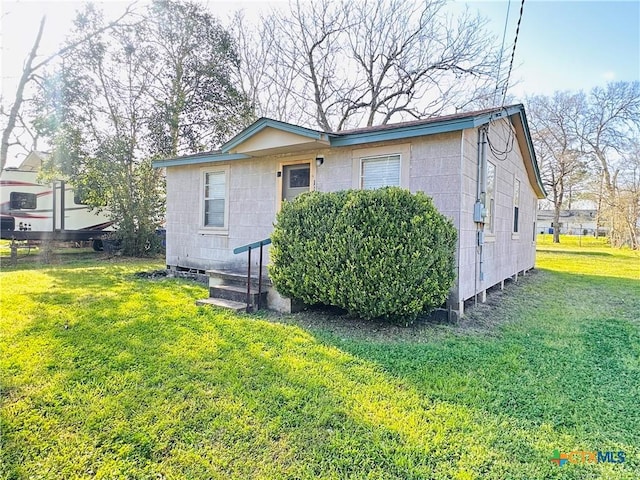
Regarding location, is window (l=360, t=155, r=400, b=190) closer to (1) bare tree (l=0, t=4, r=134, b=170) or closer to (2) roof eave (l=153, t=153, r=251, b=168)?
(2) roof eave (l=153, t=153, r=251, b=168)

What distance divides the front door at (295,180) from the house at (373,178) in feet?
0.06

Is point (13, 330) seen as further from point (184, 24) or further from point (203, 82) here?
point (184, 24)

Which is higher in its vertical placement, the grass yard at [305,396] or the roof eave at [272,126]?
the roof eave at [272,126]

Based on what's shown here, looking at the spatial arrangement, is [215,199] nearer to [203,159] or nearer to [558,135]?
[203,159]

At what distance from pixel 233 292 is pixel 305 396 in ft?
10.6

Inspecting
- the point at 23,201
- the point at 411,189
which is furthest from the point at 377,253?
the point at 23,201

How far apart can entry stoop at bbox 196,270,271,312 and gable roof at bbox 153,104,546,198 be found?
7.76 ft

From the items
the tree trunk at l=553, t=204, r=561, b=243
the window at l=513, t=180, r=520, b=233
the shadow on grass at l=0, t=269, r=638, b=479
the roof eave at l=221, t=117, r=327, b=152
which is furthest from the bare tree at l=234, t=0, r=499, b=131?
the shadow on grass at l=0, t=269, r=638, b=479

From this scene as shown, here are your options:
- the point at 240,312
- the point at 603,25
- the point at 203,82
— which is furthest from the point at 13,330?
the point at 203,82

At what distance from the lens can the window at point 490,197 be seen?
683cm

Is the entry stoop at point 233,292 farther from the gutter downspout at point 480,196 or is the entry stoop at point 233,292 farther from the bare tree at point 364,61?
the bare tree at point 364,61

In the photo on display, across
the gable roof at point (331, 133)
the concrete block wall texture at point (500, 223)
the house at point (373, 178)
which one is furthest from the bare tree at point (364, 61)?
the gable roof at point (331, 133)

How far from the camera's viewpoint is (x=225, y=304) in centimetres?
562

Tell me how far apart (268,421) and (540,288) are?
7987mm
